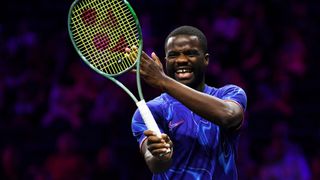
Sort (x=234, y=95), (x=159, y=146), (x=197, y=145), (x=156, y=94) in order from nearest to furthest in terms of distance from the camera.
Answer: (x=159, y=146) < (x=197, y=145) < (x=234, y=95) < (x=156, y=94)

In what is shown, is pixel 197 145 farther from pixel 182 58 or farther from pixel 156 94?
pixel 156 94

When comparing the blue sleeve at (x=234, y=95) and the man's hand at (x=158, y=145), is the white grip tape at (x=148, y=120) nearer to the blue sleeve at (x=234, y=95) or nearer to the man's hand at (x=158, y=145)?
the man's hand at (x=158, y=145)

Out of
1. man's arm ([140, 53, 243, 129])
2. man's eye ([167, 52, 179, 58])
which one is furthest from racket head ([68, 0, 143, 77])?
man's arm ([140, 53, 243, 129])

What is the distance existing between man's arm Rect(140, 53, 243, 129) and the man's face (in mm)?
362

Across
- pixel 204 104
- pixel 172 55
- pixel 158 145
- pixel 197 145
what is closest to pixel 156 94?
pixel 172 55

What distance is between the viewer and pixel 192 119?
4.06 meters

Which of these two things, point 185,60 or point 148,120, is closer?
point 148,120

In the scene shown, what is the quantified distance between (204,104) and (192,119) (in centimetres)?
35

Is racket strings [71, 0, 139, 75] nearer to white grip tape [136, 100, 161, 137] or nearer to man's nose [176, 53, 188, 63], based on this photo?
man's nose [176, 53, 188, 63]

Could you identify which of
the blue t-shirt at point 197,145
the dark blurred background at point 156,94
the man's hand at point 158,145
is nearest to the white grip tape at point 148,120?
the man's hand at point 158,145

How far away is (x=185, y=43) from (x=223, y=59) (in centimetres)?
477

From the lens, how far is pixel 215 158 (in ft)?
13.1
